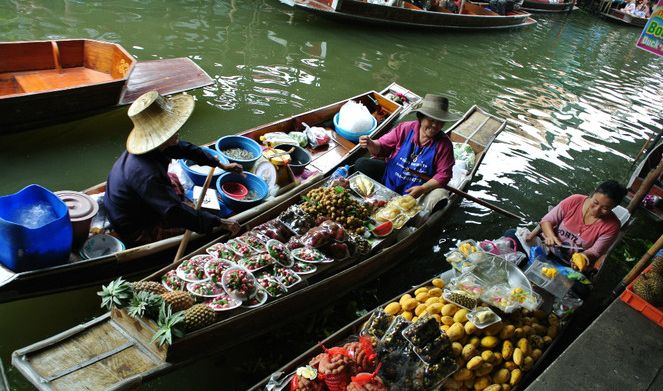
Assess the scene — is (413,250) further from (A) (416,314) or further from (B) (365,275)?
(A) (416,314)

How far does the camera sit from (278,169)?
5430mm

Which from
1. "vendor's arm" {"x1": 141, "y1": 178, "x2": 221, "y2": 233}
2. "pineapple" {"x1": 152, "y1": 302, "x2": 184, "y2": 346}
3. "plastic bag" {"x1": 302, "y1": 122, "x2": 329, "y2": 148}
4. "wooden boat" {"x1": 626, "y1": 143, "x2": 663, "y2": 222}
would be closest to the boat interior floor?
"plastic bag" {"x1": 302, "y1": 122, "x2": 329, "y2": 148}

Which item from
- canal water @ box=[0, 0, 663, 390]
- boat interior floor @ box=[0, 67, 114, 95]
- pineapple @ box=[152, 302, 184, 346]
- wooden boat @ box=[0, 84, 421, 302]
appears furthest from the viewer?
boat interior floor @ box=[0, 67, 114, 95]

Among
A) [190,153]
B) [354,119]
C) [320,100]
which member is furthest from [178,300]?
[320,100]

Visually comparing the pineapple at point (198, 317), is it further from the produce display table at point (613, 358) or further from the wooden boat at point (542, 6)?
the wooden boat at point (542, 6)

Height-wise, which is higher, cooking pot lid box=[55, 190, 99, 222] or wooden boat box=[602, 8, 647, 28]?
wooden boat box=[602, 8, 647, 28]

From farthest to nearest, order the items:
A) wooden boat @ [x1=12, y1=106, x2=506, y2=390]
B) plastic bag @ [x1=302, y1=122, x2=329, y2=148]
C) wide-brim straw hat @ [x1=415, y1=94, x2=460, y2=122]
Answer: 1. plastic bag @ [x1=302, y1=122, x2=329, y2=148]
2. wide-brim straw hat @ [x1=415, y1=94, x2=460, y2=122]
3. wooden boat @ [x1=12, y1=106, x2=506, y2=390]

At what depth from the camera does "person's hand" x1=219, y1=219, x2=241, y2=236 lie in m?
4.23

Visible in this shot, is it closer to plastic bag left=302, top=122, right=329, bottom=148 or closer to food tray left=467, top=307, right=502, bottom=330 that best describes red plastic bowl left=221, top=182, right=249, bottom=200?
plastic bag left=302, top=122, right=329, bottom=148

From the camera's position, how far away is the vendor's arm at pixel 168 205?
370cm

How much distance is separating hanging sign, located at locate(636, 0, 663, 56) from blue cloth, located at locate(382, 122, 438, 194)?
146 inches

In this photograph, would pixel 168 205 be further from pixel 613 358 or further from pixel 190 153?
pixel 613 358

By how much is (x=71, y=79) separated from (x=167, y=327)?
17.1 ft

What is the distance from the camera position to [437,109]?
16.4 ft
